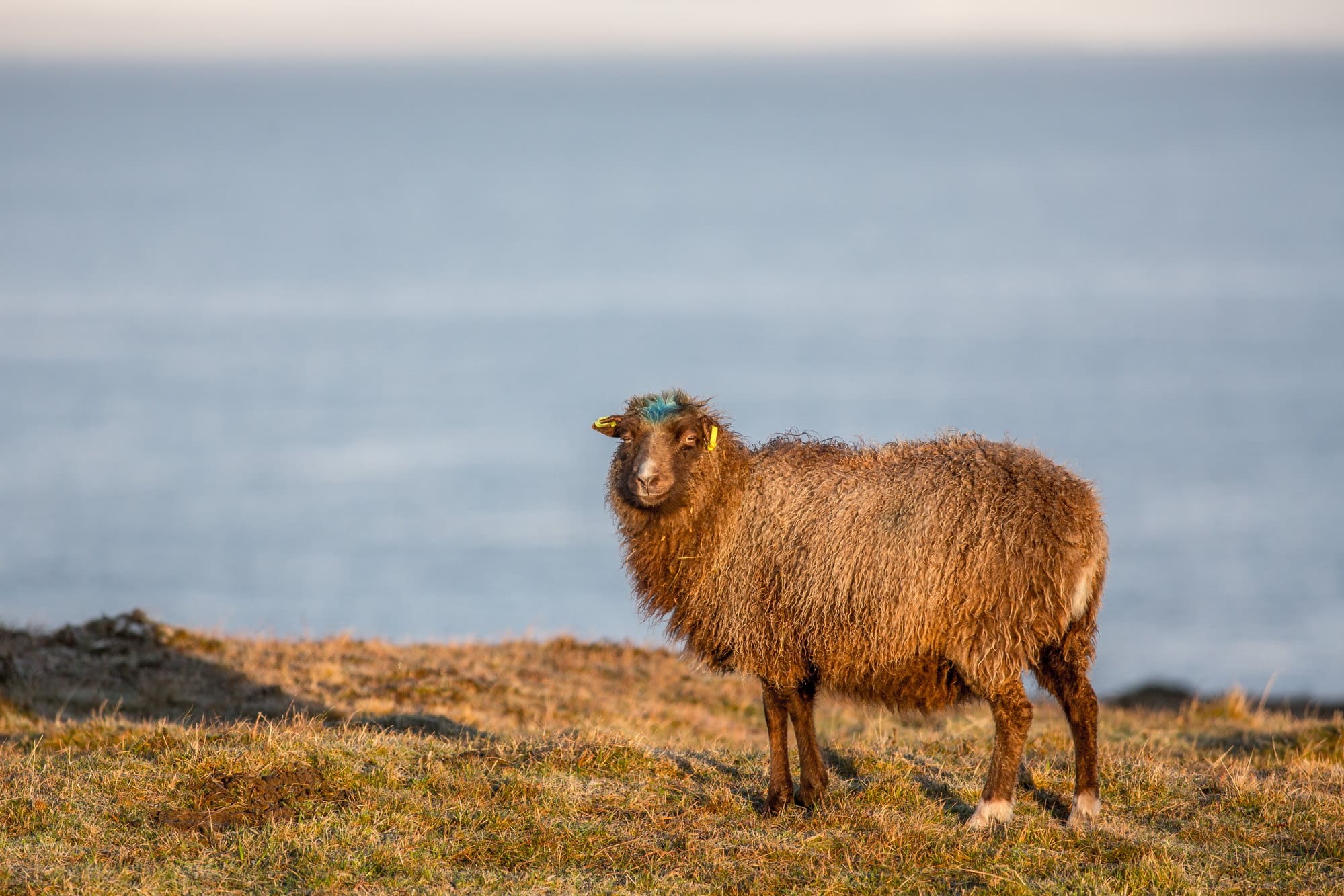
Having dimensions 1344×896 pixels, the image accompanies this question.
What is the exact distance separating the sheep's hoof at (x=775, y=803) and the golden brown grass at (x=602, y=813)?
0.12m

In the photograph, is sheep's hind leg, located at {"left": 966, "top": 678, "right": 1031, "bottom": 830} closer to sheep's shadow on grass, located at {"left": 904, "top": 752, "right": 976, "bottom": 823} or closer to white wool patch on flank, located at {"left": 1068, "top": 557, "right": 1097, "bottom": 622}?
sheep's shadow on grass, located at {"left": 904, "top": 752, "right": 976, "bottom": 823}

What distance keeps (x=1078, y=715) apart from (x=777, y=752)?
2136mm

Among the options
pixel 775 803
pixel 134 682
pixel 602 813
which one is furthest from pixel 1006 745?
pixel 134 682

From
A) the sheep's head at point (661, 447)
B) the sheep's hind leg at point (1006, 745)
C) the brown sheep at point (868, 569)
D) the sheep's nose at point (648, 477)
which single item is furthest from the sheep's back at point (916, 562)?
the sheep's nose at point (648, 477)

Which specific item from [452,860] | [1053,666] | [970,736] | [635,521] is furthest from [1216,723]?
[452,860]

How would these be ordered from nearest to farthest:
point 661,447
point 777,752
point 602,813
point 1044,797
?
point 602,813 → point 777,752 → point 1044,797 → point 661,447

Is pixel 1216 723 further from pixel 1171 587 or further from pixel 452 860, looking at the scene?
pixel 1171 587

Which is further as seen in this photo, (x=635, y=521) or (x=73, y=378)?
(x=73, y=378)

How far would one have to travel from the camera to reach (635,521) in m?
10.8

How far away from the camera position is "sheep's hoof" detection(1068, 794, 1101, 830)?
9.58 meters

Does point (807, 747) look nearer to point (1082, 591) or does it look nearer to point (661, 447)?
point (1082, 591)

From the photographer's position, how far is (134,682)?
52.0ft

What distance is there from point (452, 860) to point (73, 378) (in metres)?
130

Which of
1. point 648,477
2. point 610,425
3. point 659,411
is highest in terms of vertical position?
point 659,411
